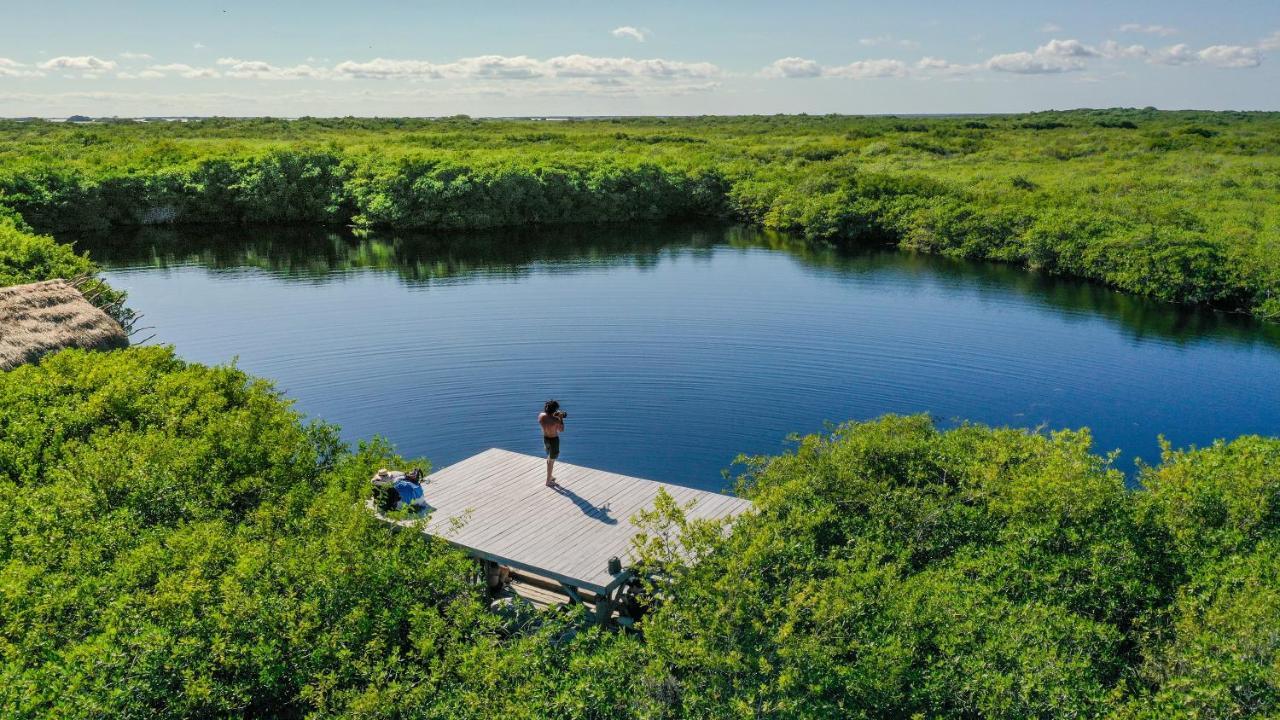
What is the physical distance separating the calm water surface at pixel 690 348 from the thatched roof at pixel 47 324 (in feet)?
14.1

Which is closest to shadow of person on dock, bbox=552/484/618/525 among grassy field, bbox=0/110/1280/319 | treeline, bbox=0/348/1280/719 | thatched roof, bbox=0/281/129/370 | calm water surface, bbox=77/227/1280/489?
treeline, bbox=0/348/1280/719

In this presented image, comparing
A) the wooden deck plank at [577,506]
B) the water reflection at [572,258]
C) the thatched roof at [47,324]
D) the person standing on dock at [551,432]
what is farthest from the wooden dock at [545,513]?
the water reflection at [572,258]

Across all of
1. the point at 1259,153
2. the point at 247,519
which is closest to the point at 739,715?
the point at 247,519

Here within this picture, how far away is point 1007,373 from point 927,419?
50.8 ft

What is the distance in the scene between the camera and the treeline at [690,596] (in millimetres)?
11422

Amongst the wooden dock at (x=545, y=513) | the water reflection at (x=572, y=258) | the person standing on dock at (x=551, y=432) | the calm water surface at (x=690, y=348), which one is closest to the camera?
the wooden dock at (x=545, y=513)

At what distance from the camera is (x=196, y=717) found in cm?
1119

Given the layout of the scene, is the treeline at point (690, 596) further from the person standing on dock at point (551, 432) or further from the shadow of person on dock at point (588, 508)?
the person standing on dock at point (551, 432)

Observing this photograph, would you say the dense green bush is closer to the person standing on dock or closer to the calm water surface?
the calm water surface

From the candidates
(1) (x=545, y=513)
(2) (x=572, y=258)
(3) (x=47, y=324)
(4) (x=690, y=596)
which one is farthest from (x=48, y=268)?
(2) (x=572, y=258)

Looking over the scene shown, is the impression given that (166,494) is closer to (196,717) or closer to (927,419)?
(196,717)

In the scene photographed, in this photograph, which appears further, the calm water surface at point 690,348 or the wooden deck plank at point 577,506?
the calm water surface at point 690,348

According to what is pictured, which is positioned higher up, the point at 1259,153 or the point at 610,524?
the point at 1259,153

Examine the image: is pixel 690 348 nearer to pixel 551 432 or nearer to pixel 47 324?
pixel 551 432
